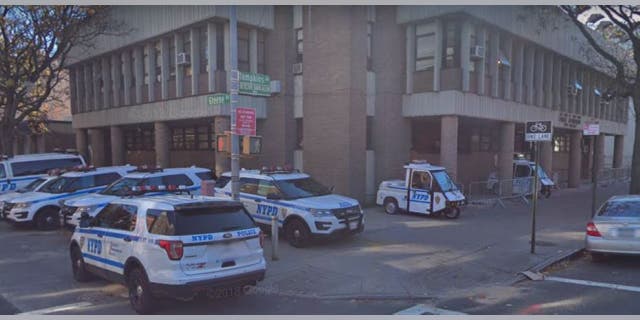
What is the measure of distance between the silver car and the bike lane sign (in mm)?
1988

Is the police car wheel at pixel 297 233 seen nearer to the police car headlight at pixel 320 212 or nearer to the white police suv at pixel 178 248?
the police car headlight at pixel 320 212

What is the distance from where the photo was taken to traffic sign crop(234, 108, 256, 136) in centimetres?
908

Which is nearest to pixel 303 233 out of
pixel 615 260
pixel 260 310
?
pixel 260 310

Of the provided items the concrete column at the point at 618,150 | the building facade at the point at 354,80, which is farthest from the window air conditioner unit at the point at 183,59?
the concrete column at the point at 618,150

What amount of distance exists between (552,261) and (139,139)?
26.7 m

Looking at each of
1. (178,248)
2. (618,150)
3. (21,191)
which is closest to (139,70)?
(21,191)

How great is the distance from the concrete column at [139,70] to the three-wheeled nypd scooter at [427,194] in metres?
15.9

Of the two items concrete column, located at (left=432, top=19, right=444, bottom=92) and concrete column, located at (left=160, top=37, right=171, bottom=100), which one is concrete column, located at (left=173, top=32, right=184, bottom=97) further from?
concrete column, located at (left=432, top=19, right=444, bottom=92)

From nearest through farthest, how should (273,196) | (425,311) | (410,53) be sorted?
(425,311) < (273,196) < (410,53)

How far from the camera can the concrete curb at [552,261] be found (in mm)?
8148

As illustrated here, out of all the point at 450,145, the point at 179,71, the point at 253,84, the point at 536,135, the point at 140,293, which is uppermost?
the point at 179,71

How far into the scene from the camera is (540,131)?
9789mm

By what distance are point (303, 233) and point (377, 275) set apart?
105 inches

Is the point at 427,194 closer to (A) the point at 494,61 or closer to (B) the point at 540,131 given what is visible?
(B) the point at 540,131
